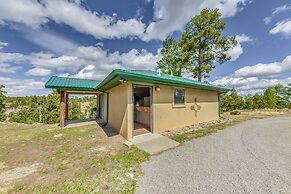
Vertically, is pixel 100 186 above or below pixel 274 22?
below

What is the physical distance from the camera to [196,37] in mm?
14828

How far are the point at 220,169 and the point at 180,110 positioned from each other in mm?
4307

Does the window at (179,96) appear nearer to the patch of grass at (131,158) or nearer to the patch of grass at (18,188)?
the patch of grass at (131,158)

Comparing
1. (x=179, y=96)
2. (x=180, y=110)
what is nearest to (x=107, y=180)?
(x=180, y=110)

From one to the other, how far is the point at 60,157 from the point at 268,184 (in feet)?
17.8

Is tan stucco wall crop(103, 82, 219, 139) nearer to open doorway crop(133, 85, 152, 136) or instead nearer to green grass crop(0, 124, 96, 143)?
open doorway crop(133, 85, 152, 136)

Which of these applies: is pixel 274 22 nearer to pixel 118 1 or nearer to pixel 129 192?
pixel 118 1

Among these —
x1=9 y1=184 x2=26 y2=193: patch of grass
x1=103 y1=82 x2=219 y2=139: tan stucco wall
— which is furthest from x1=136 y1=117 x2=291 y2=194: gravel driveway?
x1=9 y1=184 x2=26 y2=193: patch of grass

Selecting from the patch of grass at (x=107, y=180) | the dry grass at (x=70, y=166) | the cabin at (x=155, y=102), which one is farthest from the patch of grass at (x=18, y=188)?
the cabin at (x=155, y=102)

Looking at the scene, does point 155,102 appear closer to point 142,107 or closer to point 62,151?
point 142,107

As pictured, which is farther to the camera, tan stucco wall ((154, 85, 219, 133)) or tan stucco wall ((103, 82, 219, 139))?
tan stucco wall ((154, 85, 219, 133))

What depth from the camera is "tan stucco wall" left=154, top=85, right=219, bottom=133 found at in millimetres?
6173

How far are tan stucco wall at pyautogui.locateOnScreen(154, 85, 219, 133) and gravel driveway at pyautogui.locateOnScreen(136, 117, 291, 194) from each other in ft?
6.44

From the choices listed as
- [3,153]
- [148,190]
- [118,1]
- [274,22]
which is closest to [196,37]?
[274,22]
